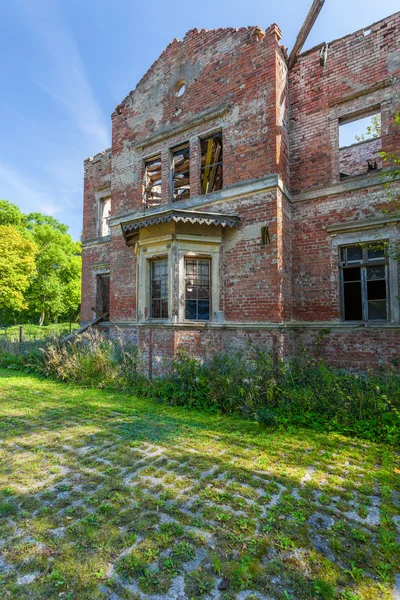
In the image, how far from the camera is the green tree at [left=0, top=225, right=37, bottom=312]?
2472cm

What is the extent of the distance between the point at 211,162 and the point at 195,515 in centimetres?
993

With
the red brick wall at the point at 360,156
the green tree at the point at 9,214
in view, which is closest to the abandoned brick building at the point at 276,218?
the red brick wall at the point at 360,156

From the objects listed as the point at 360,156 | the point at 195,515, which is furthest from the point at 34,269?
the point at 195,515

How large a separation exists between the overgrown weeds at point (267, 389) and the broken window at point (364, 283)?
1948mm

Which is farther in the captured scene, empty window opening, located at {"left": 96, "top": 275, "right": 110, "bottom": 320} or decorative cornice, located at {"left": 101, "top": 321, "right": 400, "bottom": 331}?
empty window opening, located at {"left": 96, "top": 275, "right": 110, "bottom": 320}

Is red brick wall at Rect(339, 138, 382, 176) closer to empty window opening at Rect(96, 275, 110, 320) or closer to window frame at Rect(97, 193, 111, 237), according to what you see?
window frame at Rect(97, 193, 111, 237)

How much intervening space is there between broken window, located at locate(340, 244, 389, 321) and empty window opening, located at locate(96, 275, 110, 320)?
9958mm

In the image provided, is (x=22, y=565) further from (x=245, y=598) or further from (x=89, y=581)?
(x=245, y=598)

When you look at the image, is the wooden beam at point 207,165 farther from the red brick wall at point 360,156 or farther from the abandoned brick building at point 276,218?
the red brick wall at point 360,156

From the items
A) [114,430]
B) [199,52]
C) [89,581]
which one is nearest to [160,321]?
[114,430]

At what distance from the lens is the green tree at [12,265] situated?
24.7 metres

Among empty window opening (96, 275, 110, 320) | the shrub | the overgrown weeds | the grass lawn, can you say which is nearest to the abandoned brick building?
the overgrown weeds

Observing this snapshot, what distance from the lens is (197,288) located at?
8.66 meters

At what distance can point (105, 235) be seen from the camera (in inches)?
555
